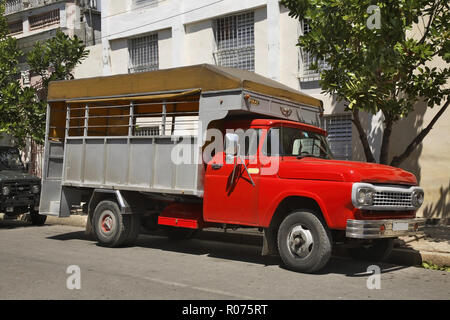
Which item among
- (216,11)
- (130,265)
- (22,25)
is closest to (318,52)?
(130,265)

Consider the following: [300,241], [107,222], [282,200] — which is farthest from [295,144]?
[107,222]

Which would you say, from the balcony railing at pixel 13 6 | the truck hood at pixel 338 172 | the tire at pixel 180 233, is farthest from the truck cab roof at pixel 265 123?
the balcony railing at pixel 13 6

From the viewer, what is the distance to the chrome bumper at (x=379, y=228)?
6.97m

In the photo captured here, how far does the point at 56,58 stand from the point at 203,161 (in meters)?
9.89

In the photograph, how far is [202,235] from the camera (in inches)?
442

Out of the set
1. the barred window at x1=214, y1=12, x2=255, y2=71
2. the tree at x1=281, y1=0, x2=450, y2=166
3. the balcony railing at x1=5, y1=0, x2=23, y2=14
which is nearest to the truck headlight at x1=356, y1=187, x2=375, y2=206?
the tree at x1=281, y1=0, x2=450, y2=166

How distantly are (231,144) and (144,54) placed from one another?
1283 centimetres

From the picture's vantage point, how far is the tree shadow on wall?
12891 millimetres

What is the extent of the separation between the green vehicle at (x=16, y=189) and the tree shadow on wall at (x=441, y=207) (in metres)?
9.68

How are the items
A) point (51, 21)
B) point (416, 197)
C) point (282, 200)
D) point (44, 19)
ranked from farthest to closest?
point (44, 19), point (51, 21), point (416, 197), point (282, 200)

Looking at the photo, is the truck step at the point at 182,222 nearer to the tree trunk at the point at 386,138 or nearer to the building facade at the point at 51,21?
the tree trunk at the point at 386,138

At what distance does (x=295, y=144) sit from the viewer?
834 cm

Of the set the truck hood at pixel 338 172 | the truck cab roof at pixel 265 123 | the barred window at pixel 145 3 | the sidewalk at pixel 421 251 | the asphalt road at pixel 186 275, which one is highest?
the barred window at pixel 145 3

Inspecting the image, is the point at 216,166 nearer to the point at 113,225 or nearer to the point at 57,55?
the point at 113,225
